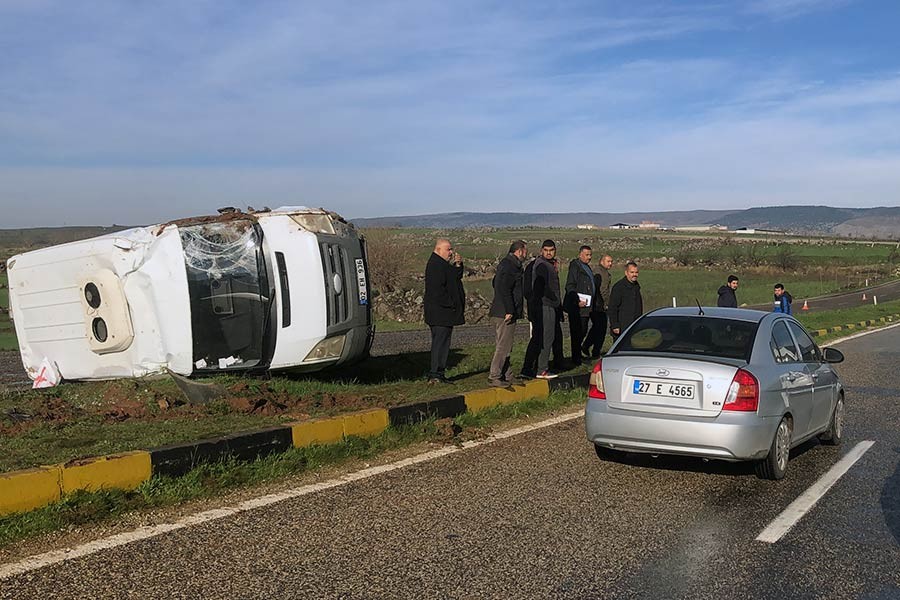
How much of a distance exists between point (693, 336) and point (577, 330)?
6.82 metres

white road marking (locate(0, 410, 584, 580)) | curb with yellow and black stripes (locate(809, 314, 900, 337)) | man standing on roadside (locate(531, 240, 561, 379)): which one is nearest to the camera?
white road marking (locate(0, 410, 584, 580))

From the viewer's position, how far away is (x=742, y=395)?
682cm

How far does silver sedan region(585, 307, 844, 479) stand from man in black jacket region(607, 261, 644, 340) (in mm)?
5575

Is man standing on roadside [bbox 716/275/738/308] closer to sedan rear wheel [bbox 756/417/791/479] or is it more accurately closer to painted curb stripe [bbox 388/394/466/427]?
painted curb stripe [bbox 388/394/466/427]

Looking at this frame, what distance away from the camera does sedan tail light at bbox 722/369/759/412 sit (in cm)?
680

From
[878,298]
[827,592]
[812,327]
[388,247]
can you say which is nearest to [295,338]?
[827,592]

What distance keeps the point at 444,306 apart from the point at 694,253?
3469 inches

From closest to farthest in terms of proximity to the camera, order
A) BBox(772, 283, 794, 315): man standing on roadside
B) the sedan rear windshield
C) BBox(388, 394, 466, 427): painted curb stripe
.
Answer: the sedan rear windshield, BBox(388, 394, 466, 427): painted curb stripe, BBox(772, 283, 794, 315): man standing on roadside

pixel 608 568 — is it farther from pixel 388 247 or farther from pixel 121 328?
pixel 388 247

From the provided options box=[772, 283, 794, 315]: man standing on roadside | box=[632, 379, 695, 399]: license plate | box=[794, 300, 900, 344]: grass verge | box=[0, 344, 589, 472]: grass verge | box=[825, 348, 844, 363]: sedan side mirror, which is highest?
box=[632, 379, 695, 399]: license plate

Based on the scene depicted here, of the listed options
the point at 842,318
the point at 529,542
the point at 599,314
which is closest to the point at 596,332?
the point at 599,314

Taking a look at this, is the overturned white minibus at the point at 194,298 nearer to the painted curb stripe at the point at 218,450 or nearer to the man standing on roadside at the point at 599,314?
the painted curb stripe at the point at 218,450


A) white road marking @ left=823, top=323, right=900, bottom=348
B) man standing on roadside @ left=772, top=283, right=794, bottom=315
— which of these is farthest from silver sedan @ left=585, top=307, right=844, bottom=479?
white road marking @ left=823, top=323, right=900, bottom=348

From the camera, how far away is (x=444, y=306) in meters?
10.9
